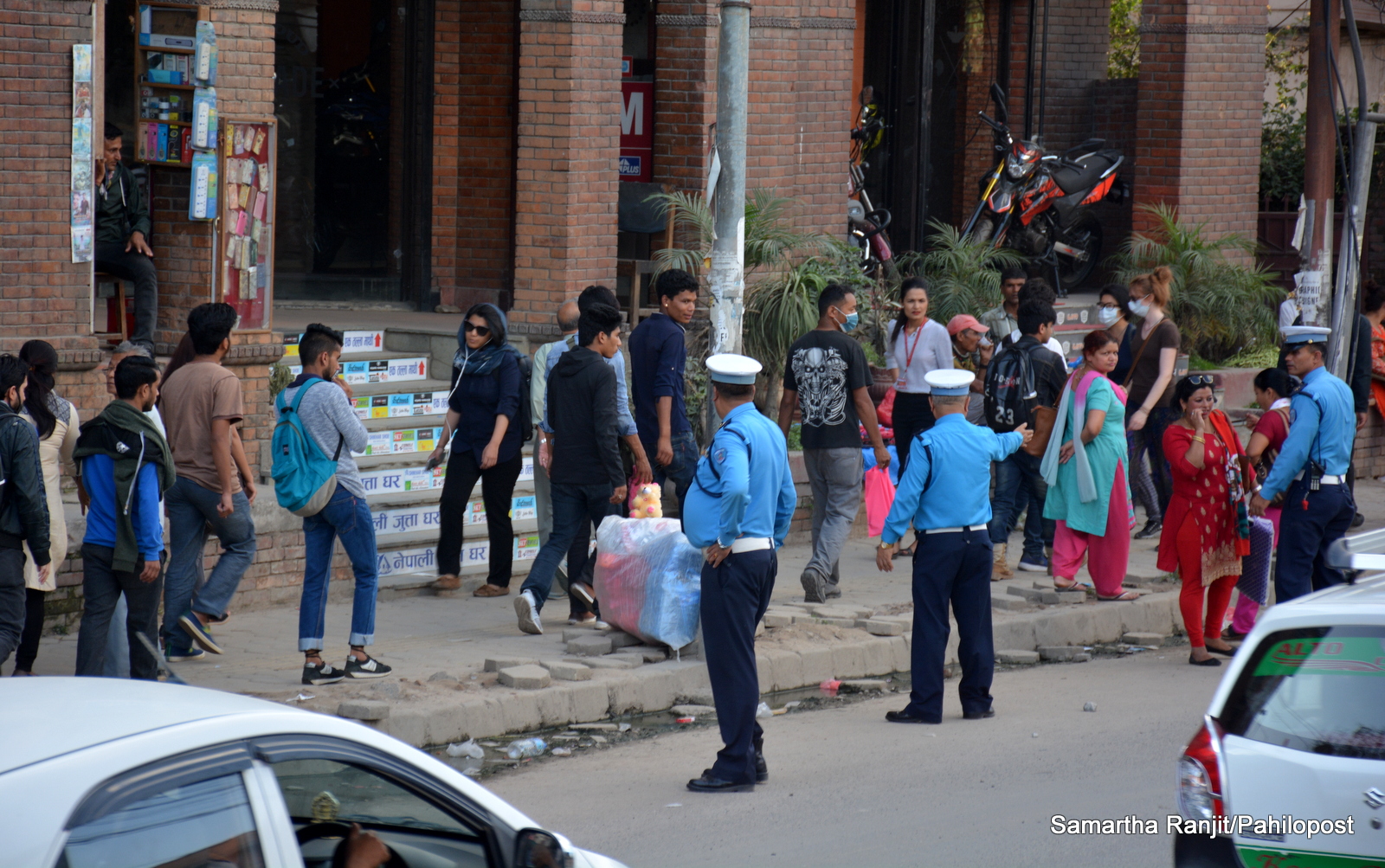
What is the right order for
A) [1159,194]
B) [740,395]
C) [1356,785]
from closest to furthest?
[1356,785], [740,395], [1159,194]

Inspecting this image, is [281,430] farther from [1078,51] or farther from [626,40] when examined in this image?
[1078,51]

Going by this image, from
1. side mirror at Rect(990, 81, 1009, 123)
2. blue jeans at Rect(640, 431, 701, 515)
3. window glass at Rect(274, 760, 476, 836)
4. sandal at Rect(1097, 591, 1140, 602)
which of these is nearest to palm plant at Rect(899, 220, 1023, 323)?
side mirror at Rect(990, 81, 1009, 123)

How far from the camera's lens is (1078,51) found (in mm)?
19500

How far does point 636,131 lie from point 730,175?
5048mm

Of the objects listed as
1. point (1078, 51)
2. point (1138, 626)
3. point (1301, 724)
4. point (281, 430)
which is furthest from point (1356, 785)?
point (1078, 51)

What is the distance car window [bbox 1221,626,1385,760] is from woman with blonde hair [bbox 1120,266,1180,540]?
7635mm

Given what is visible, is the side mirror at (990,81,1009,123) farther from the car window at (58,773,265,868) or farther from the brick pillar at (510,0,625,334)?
the car window at (58,773,265,868)

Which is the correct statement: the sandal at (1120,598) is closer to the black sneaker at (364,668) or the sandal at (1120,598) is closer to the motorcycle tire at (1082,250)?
the black sneaker at (364,668)

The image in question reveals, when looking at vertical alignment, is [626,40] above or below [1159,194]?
above

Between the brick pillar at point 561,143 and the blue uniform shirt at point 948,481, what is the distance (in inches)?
222

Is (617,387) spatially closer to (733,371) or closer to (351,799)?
(733,371)

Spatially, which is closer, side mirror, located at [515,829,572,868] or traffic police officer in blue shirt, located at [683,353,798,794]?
side mirror, located at [515,829,572,868]

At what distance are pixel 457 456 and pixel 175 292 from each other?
243 cm

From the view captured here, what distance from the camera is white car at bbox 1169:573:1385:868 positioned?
4082mm
